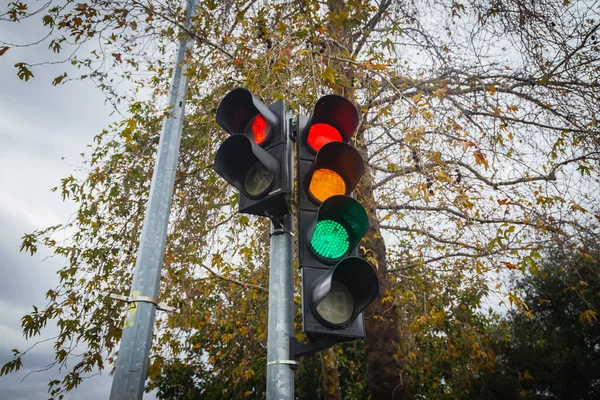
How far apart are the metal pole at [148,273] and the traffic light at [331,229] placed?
100 cm

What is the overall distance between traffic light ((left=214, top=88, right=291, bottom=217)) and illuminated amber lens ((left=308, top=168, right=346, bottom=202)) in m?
0.16

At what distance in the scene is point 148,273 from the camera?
2.64 meters

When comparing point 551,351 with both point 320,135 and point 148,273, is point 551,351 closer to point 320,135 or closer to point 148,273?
point 320,135

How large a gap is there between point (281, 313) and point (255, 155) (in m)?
0.87

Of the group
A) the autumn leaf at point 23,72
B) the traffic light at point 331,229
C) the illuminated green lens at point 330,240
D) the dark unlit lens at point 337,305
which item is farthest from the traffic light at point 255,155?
the autumn leaf at point 23,72

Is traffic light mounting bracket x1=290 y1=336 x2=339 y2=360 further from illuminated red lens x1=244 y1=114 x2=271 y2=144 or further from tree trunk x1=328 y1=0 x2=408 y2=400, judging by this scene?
tree trunk x1=328 y1=0 x2=408 y2=400

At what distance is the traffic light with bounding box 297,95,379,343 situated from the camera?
2.09 metres

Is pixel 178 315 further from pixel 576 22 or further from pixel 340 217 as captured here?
pixel 576 22

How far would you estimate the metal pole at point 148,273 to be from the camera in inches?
90.7

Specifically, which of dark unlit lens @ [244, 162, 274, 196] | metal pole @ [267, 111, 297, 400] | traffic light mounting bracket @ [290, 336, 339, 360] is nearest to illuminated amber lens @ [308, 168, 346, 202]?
metal pole @ [267, 111, 297, 400]

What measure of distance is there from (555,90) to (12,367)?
7.54 m

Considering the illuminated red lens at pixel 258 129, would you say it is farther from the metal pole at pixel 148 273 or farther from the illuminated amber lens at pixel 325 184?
the metal pole at pixel 148 273

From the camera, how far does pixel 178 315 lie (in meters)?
7.05

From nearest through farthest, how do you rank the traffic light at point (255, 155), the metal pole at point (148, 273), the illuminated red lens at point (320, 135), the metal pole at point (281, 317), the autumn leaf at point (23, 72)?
1. the metal pole at point (281, 317)
2. the metal pole at point (148, 273)
3. the traffic light at point (255, 155)
4. the illuminated red lens at point (320, 135)
5. the autumn leaf at point (23, 72)
